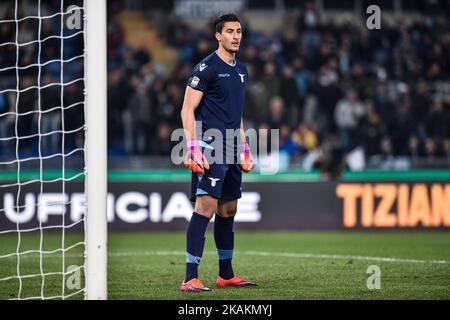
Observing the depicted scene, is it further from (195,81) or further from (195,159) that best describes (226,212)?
(195,81)

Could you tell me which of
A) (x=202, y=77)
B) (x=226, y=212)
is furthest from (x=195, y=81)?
(x=226, y=212)

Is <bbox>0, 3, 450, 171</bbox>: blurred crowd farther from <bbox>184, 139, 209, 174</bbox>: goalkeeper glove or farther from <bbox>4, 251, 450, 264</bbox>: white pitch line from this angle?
<bbox>184, 139, 209, 174</bbox>: goalkeeper glove

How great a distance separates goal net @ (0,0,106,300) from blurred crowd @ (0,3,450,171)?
0.54 metres

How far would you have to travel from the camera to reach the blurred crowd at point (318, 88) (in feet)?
51.1

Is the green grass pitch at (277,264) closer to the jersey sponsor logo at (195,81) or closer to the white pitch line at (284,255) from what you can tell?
the white pitch line at (284,255)

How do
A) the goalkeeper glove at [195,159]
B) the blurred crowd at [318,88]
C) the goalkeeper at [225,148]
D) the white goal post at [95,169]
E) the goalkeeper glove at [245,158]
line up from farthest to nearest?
the blurred crowd at [318,88] → the goalkeeper glove at [245,158] → the goalkeeper at [225,148] → the goalkeeper glove at [195,159] → the white goal post at [95,169]

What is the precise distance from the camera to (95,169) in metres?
6.21

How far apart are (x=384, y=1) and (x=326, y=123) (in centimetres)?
428

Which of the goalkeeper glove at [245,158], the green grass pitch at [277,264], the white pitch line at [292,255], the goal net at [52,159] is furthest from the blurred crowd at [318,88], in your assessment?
the goalkeeper glove at [245,158]

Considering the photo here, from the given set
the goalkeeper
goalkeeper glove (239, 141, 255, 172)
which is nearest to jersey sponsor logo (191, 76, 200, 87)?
the goalkeeper

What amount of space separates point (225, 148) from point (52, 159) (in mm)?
7422

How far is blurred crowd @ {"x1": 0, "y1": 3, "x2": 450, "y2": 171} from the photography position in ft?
51.1

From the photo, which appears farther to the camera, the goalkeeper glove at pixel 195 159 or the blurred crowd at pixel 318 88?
the blurred crowd at pixel 318 88
